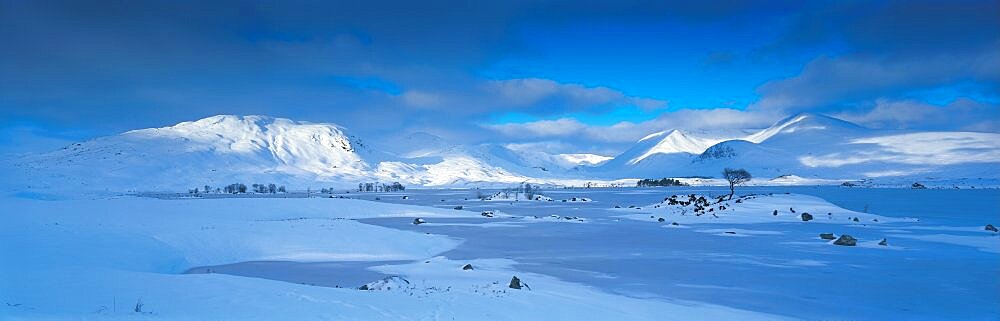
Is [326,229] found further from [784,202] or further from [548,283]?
[784,202]

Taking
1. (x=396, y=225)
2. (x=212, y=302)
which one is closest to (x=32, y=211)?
(x=396, y=225)

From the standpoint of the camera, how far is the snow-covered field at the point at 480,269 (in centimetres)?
1309

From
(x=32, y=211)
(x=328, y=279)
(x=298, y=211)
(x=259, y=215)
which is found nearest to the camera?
(x=328, y=279)

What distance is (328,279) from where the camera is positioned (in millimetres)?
20219

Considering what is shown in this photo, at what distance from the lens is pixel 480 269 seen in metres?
22.3

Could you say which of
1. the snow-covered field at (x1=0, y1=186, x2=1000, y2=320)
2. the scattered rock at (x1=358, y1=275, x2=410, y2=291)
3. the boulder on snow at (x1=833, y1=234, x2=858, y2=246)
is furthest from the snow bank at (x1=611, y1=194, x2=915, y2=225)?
the scattered rock at (x1=358, y1=275, x2=410, y2=291)

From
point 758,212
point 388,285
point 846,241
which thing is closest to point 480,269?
point 388,285

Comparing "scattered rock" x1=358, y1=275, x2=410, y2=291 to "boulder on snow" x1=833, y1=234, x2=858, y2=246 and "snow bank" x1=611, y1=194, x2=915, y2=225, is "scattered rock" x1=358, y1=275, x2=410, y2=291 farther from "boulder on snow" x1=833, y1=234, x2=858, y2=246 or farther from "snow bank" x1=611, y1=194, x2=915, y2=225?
"snow bank" x1=611, y1=194, x2=915, y2=225

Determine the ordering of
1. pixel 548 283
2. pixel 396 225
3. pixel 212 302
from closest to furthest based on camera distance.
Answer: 1. pixel 212 302
2. pixel 548 283
3. pixel 396 225

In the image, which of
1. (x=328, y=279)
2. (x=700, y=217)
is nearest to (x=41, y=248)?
(x=328, y=279)

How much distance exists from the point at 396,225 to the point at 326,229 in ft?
42.6

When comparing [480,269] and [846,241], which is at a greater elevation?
[846,241]

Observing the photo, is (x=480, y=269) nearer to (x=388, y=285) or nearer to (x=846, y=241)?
(x=388, y=285)

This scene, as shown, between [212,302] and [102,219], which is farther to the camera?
[102,219]
